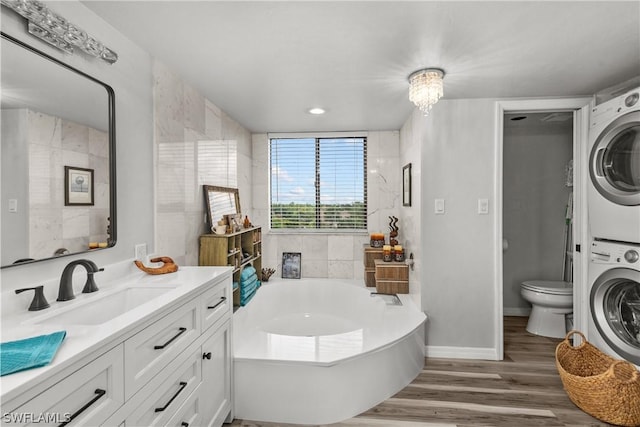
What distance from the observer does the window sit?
3869 millimetres

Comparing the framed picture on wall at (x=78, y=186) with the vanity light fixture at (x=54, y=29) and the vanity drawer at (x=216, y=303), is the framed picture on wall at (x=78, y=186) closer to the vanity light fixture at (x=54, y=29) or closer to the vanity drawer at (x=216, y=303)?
the vanity light fixture at (x=54, y=29)

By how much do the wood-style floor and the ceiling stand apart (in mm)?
2172

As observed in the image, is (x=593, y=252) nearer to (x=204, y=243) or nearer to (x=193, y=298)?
(x=193, y=298)

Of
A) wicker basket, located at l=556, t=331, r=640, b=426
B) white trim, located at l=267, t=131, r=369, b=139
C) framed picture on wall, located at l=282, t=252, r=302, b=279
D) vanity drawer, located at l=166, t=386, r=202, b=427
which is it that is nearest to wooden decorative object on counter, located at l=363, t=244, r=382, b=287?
framed picture on wall, located at l=282, t=252, r=302, b=279

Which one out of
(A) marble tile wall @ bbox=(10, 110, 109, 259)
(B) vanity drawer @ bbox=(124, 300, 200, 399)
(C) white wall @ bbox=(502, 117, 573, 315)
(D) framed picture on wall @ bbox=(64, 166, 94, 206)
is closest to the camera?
(B) vanity drawer @ bbox=(124, 300, 200, 399)

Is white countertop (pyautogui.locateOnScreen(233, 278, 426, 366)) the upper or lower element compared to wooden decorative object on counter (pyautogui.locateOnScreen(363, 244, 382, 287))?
lower

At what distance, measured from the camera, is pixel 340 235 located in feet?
12.6

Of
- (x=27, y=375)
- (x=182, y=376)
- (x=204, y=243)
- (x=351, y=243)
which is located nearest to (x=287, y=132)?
(x=351, y=243)

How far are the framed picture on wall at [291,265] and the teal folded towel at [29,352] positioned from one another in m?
3.00

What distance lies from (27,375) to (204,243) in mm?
1744

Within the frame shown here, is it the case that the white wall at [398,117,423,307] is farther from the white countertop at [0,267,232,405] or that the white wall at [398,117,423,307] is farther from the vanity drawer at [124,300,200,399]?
the vanity drawer at [124,300,200,399]

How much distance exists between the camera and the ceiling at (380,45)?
137 centimetres

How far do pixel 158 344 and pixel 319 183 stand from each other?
9.67ft

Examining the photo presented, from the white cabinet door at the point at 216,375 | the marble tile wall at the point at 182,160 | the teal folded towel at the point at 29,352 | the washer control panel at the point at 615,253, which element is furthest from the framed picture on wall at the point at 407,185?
the teal folded towel at the point at 29,352
